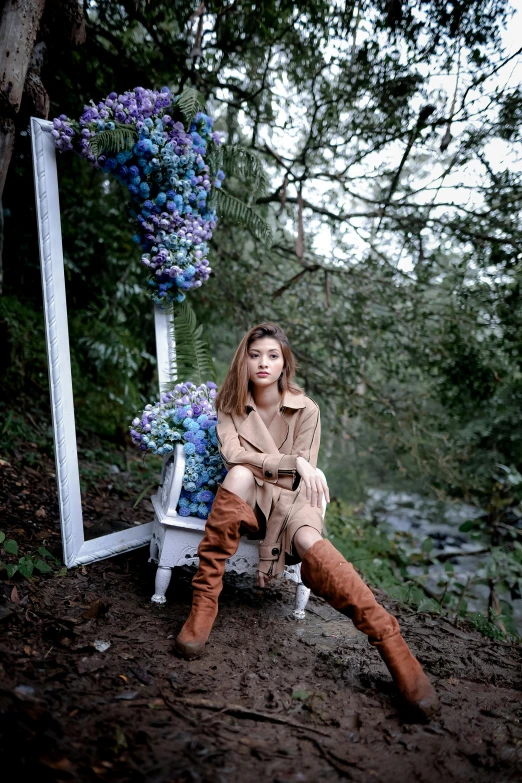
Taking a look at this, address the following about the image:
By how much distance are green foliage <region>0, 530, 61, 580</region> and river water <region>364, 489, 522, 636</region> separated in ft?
11.7

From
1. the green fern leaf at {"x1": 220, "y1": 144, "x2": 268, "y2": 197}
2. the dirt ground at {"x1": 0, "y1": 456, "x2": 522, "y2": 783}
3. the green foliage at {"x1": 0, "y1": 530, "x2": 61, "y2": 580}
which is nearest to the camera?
the dirt ground at {"x1": 0, "y1": 456, "x2": 522, "y2": 783}

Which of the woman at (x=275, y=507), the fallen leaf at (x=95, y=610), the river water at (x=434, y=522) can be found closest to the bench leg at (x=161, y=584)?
the fallen leaf at (x=95, y=610)

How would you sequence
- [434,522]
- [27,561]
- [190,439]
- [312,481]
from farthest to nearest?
[434,522] < [190,439] < [27,561] < [312,481]

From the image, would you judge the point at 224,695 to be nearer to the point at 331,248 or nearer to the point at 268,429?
the point at 268,429

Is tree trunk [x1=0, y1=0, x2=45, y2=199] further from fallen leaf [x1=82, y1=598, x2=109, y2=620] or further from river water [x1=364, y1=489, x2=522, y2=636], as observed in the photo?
river water [x1=364, y1=489, x2=522, y2=636]

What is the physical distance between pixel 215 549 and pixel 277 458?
0.50m

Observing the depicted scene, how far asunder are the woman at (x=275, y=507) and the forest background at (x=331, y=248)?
142 centimetres

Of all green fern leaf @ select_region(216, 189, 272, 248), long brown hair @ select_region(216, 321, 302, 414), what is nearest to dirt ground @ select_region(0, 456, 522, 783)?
long brown hair @ select_region(216, 321, 302, 414)

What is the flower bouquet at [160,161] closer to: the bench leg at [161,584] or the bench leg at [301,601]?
the bench leg at [161,584]

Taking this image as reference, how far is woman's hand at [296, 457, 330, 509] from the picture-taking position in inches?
94.3

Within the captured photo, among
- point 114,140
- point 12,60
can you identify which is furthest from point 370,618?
point 12,60

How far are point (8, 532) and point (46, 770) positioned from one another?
190 cm

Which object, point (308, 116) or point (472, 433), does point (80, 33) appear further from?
point (472, 433)

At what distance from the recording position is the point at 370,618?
2242 millimetres
